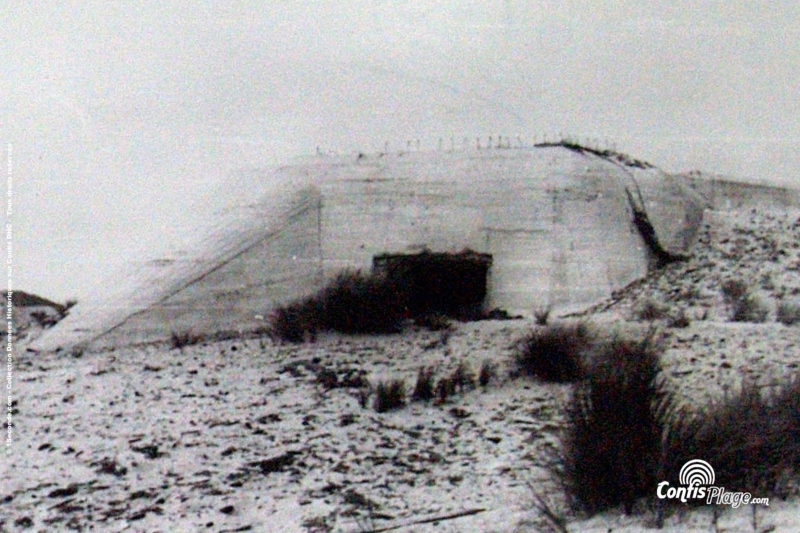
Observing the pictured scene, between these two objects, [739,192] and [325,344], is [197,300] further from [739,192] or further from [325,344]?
[739,192]

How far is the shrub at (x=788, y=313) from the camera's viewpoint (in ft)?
38.9

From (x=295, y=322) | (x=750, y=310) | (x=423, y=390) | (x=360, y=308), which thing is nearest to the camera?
(x=423, y=390)

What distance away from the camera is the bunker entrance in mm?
14188

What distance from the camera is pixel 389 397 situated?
878cm

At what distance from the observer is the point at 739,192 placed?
68.1 ft

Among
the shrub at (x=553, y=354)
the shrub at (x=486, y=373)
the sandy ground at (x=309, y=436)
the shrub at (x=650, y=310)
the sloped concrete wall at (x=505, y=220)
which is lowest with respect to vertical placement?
the sandy ground at (x=309, y=436)

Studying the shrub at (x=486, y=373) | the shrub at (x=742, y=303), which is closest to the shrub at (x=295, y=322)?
the shrub at (x=486, y=373)

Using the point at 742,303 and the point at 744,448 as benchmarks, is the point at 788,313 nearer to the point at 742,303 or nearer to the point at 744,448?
the point at 742,303

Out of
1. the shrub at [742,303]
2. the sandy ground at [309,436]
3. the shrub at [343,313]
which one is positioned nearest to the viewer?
the sandy ground at [309,436]

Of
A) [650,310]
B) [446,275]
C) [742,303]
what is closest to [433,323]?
[446,275]

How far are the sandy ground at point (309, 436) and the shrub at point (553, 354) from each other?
0.19 metres

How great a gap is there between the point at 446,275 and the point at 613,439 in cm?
925

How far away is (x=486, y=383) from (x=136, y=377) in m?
3.72

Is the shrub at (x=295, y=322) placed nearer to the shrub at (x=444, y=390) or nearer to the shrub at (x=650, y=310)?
the shrub at (x=444, y=390)
